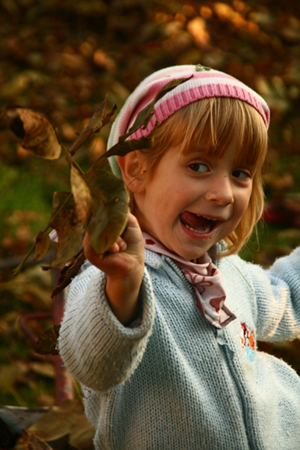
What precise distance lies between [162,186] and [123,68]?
2981 mm

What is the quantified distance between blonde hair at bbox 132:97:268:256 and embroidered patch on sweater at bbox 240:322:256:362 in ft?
1.44

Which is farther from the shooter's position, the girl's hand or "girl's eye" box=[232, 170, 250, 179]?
"girl's eye" box=[232, 170, 250, 179]

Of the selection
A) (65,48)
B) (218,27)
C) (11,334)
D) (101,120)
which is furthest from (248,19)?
(101,120)

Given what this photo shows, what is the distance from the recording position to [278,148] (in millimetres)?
3543

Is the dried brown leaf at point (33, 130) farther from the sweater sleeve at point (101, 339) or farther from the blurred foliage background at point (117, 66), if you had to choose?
the blurred foliage background at point (117, 66)

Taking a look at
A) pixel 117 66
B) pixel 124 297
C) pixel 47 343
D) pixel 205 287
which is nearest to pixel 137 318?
pixel 124 297

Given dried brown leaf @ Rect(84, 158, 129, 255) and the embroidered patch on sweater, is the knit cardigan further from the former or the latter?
dried brown leaf @ Rect(84, 158, 129, 255)

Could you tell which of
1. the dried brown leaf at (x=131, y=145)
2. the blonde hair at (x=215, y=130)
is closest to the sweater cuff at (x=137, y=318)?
the dried brown leaf at (x=131, y=145)

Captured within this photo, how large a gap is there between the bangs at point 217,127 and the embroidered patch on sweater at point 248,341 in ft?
1.46

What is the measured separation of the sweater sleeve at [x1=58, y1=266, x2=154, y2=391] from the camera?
0.90 m

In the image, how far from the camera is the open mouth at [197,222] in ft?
3.92

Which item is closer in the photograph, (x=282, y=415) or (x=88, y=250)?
(x=88, y=250)

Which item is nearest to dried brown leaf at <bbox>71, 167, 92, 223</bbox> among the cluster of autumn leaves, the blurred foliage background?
the cluster of autumn leaves

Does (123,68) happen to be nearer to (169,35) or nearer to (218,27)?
(169,35)
